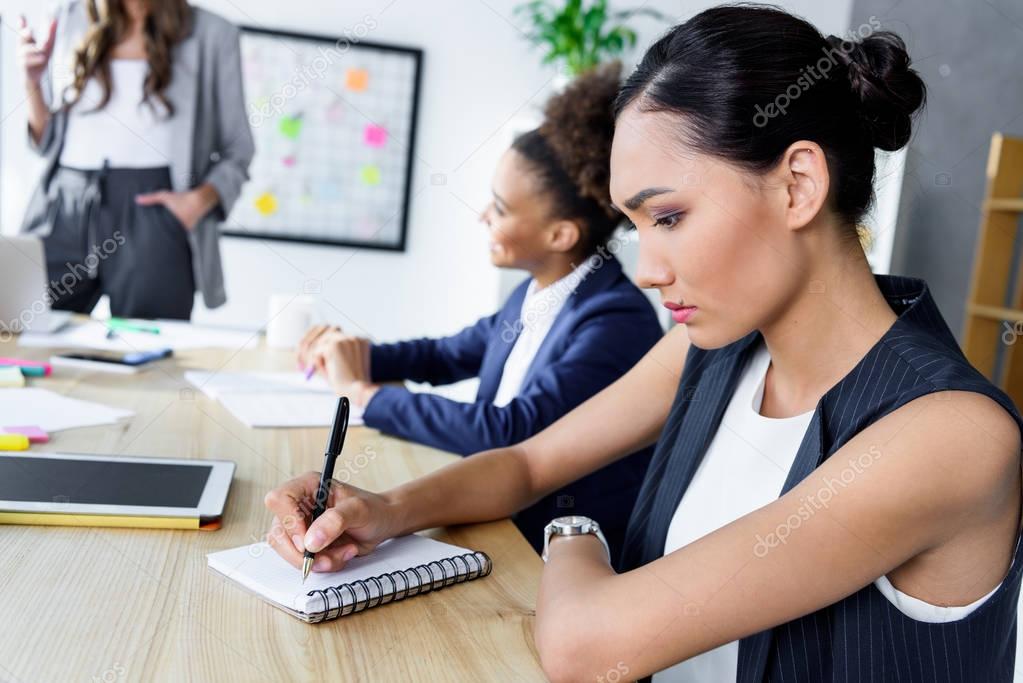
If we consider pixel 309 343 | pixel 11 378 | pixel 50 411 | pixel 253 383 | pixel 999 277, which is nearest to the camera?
pixel 50 411

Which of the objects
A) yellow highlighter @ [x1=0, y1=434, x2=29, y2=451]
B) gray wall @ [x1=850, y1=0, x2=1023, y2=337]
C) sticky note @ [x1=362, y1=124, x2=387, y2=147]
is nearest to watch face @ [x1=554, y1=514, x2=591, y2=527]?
yellow highlighter @ [x1=0, y1=434, x2=29, y2=451]

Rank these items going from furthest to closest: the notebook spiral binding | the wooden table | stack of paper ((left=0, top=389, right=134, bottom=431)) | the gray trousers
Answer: the gray trousers, stack of paper ((left=0, top=389, right=134, bottom=431)), the notebook spiral binding, the wooden table

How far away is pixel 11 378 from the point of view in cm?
150

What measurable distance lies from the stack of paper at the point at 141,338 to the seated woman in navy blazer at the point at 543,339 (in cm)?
33

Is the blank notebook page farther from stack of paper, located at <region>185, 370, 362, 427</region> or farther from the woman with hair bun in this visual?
stack of paper, located at <region>185, 370, 362, 427</region>

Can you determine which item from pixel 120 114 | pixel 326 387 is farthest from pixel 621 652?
pixel 120 114

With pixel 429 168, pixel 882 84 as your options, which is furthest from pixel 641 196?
pixel 429 168

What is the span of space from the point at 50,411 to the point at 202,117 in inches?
61.8

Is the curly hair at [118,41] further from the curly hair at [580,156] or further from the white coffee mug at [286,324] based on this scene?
the curly hair at [580,156]

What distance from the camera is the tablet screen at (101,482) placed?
0.98 metres

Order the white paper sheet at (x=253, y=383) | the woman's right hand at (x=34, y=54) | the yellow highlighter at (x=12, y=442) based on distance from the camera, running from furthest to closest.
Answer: the woman's right hand at (x=34, y=54) < the white paper sheet at (x=253, y=383) < the yellow highlighter at (x=12, y=442)

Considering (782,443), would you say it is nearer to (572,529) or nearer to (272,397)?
(572,529)

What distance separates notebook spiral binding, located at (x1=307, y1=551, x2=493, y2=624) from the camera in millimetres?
801

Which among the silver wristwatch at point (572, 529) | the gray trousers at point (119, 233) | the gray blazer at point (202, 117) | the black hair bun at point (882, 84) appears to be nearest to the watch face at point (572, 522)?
the silver wristwatch at point (572, 529)
